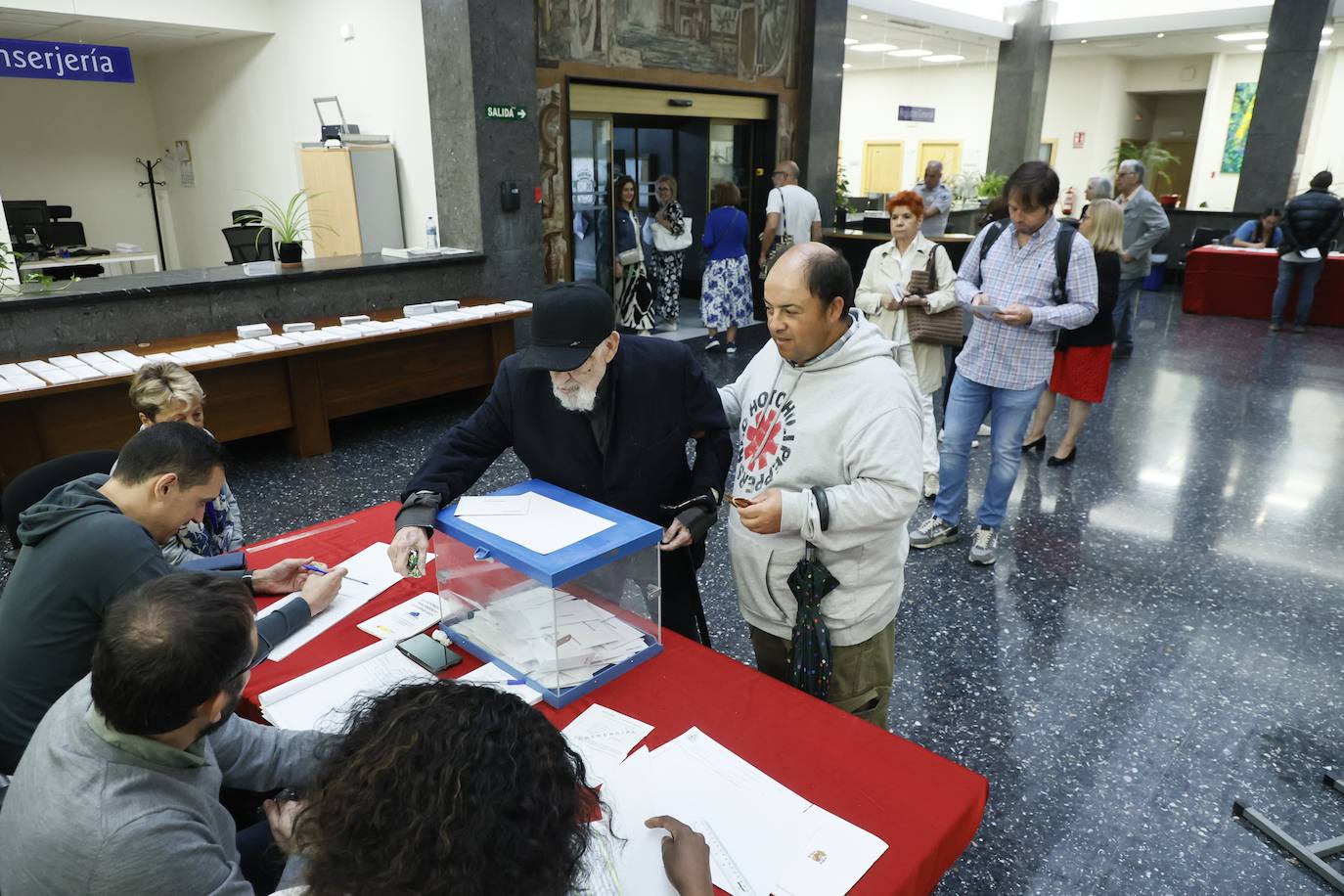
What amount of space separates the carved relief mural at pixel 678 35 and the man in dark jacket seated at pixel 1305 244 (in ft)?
16.7

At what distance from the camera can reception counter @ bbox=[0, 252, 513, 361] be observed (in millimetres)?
4614

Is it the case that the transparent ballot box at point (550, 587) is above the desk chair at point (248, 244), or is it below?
below

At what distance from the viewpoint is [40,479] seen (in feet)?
7.87

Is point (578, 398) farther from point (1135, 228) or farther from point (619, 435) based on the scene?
point (1135, 228)

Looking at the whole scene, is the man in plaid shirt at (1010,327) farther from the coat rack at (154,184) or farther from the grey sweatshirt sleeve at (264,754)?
the coat rack at (154,184)

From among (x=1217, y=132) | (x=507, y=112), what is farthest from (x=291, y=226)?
(x=1217, y=132)

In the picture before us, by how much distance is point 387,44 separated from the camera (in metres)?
6.65

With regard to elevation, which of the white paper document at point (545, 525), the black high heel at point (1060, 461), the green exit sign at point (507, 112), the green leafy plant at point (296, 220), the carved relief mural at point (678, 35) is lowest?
the black high heel at point (1060, 461)

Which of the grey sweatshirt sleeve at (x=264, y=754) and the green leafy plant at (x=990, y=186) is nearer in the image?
the grey sweatshirt sleeve at (x=264, y=754)

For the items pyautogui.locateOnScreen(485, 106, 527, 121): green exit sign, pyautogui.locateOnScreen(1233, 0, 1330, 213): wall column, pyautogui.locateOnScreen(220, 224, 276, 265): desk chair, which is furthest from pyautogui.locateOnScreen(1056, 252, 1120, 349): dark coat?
pyautogui.locateOnScreen(1233, 0, 1330, 213): wall column

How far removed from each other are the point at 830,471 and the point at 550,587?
682 mm

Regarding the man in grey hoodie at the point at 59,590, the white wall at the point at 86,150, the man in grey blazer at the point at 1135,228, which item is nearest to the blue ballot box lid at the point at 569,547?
the man in grey hoodie at the point at 59,590

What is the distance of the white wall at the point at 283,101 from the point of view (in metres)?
6.65

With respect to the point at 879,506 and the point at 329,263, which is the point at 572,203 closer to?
the point at 329,263
